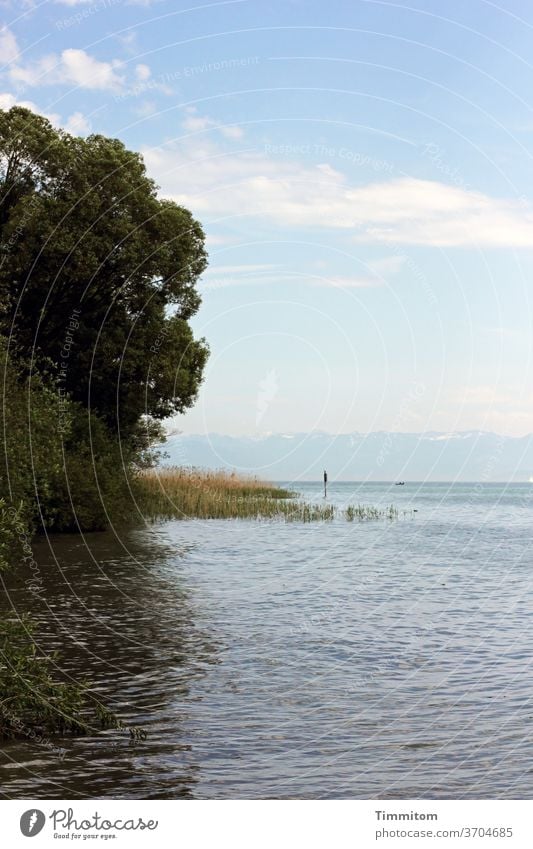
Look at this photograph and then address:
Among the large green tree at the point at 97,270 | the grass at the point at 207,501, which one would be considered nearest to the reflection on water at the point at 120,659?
the large green tree at the point at 97,270

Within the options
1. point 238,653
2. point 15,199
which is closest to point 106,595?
point 238,653

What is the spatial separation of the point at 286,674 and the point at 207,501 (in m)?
38.8

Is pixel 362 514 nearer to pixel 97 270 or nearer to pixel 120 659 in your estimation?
pixel 97 270

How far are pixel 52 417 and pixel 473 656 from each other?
22319 millimetres

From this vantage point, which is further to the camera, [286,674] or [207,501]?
[207,501]

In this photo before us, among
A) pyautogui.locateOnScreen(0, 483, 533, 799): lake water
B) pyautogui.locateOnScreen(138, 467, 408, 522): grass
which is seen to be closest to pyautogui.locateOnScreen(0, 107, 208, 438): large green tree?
pyautogui.locateOnScreen(138, 467, 408, 522): grass

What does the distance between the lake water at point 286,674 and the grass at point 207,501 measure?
1641cm

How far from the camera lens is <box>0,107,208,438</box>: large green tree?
4159cm

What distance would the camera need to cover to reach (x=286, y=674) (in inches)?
682

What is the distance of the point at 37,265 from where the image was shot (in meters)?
42.3

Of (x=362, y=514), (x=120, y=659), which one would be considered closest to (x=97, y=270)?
(x=120, y=659)

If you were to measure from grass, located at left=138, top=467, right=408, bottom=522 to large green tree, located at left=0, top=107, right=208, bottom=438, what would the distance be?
4739 mm

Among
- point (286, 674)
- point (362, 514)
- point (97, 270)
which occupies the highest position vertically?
point (97, 270)
